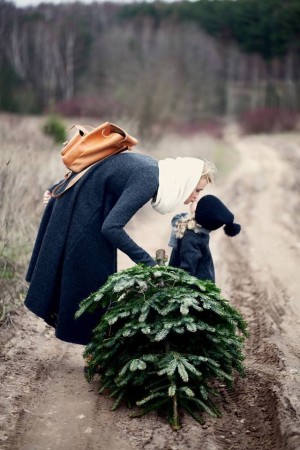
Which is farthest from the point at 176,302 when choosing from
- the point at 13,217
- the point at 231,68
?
the point at 231,68

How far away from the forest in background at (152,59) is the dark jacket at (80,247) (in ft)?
40.7

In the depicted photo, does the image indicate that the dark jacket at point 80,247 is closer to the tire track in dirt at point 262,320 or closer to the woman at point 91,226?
the woman at point 91,226

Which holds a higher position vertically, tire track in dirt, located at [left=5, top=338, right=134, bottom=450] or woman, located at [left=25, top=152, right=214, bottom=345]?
woman, located at [left=25, top=152, right=214, bottom=345]

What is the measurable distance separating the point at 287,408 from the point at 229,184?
12.4m

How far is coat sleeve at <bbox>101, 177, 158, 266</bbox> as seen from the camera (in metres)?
4.23

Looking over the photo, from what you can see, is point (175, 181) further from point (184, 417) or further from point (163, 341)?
point (184, 417)

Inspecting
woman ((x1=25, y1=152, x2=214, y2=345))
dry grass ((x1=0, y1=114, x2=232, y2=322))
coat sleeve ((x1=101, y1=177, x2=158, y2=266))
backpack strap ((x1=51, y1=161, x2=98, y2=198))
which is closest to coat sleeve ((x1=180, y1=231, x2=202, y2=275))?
woman ((x1=25, y1=152, x2=214, y2=345))

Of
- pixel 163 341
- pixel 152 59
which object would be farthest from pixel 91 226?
pixel 152 59

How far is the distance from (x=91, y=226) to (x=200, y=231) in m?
0.80

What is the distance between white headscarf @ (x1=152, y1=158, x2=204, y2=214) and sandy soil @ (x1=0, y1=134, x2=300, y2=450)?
132cm

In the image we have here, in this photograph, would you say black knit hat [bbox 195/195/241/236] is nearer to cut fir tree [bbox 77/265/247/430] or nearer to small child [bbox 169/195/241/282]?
small child [bbox 169/195/241/282]

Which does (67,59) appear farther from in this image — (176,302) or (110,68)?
(176,302)

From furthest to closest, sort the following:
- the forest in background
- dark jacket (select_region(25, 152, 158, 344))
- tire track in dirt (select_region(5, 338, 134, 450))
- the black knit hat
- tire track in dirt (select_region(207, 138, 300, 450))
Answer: the forest in background, the black knit hat, dark jacket (select_region(25, 152, 158, 344)), tire track in dirt (select_region(207, 138, 300, 450)), tire track in dirt (select_region(5, 338, 134, 450))

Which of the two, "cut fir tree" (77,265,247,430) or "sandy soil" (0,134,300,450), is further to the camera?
A: "cut fir tree" (77,265,247,430)
